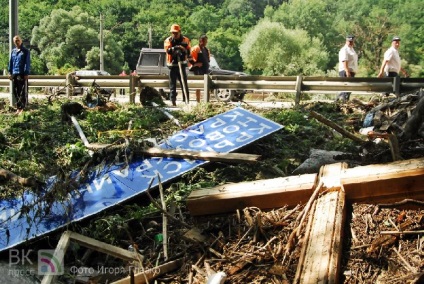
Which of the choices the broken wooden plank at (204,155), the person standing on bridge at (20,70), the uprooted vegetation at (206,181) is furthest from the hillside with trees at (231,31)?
the broken wooden plank at (204,155)

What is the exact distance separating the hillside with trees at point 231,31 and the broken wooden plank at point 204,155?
60.3 metres

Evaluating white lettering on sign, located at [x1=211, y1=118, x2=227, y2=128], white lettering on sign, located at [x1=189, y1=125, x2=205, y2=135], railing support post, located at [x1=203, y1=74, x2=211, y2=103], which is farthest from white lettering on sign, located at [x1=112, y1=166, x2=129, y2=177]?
railing support post, located at [x1=203, y1=74, x2=211, y2=103]

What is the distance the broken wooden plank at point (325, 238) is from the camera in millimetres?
3418

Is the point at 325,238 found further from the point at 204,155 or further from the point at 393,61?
the point at 393,61

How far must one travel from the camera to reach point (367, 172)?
4.48 meters

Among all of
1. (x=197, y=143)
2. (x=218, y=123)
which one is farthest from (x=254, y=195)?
(x=218, y=123)

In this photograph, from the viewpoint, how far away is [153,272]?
14.1 feet

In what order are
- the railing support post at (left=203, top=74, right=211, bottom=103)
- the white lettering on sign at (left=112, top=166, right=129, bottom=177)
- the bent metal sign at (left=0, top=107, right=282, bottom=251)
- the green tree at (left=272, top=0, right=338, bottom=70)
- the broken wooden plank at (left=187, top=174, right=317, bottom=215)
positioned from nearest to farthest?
1. the broken wooden plank at (left=187, top=174, right=317, bottom=215)
2. the bent metal sign at (left=0, top=107, right=282, bottom=251)
3. the white lettering on sign at (left=112, top=166, right=129, bottom=177)
4. the railing support post at (left=203, top=74, right=211, bottom=103)
5. the green tree at (left=272, top=0, right=338, bottom=70)

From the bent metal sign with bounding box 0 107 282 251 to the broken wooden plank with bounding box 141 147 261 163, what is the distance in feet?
0.26

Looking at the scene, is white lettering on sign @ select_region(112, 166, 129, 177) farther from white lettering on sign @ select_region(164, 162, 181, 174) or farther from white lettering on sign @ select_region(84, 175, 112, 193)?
white lettering on sign @ select_region(164, 162, 181, 174)

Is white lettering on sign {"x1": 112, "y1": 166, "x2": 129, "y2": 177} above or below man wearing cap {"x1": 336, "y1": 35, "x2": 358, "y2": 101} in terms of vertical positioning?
below

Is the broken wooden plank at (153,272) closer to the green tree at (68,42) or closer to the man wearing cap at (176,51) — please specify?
the man wearing cap at (176,51)

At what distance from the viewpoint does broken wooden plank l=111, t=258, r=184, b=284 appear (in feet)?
13.8

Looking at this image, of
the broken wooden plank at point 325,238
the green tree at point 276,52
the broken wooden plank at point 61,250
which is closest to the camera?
the broken wooden plank at point 325,238
